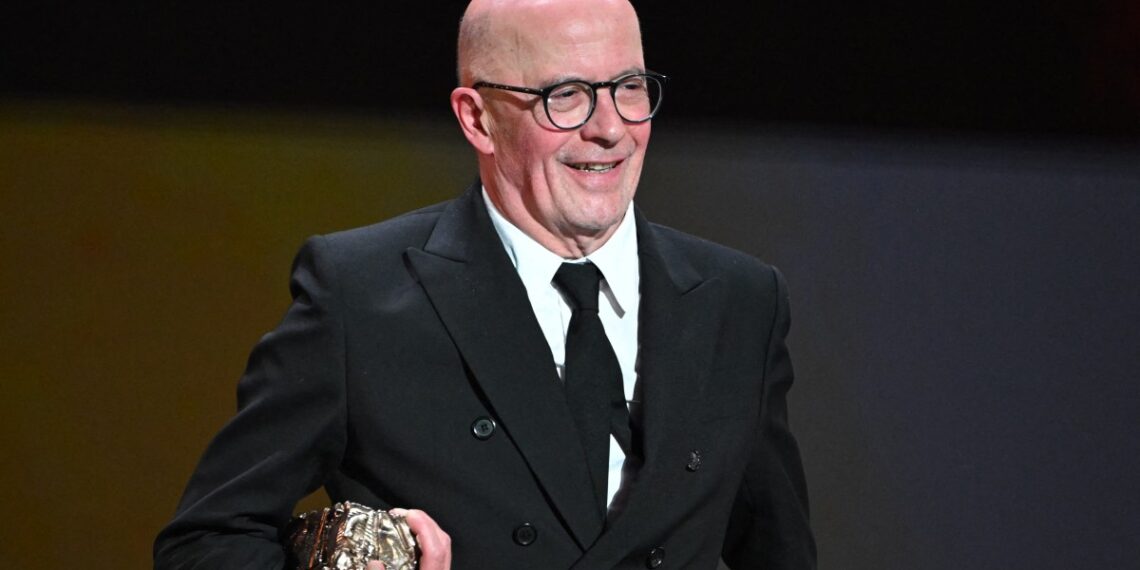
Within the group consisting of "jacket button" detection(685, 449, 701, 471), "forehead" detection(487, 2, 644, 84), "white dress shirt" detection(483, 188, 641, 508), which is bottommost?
"jacket button" detection(685, 449, 701, 471)

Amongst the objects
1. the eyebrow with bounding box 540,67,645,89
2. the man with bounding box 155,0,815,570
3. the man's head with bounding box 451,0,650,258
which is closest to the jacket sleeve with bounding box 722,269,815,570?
the man with bounding box 155,0,815,570

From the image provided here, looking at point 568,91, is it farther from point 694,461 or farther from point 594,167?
point 694,461

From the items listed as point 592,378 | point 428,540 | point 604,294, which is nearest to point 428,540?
point 428,540

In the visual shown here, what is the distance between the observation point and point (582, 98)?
72.0 inches

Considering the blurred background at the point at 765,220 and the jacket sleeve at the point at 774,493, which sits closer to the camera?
the jacket sleeve at the point at 774,493

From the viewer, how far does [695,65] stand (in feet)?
8.49

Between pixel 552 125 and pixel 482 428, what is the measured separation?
36 cm

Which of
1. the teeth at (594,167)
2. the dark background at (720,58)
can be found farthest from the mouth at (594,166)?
the dark background at (720,58)

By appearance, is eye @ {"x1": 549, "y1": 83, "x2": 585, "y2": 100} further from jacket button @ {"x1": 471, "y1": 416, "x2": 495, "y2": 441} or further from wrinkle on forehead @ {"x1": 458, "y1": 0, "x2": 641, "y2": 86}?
jacket button @ {"x1": 471, "y1": 416, "x2": 495, "y2": 441}

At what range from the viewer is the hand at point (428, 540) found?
64.7 inches

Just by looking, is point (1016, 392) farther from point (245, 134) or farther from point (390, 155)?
point (245, 134)

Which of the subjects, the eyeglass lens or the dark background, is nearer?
the eyeglass lens

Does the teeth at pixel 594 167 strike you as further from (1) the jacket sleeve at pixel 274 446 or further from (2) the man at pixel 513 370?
(1) the jacket sleeve at pixel 274 446

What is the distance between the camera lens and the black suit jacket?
1802mm
